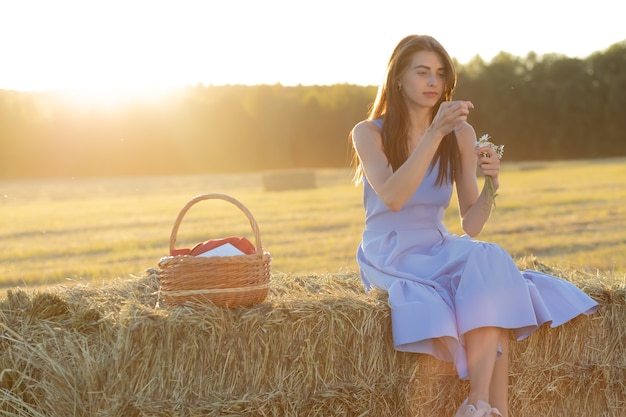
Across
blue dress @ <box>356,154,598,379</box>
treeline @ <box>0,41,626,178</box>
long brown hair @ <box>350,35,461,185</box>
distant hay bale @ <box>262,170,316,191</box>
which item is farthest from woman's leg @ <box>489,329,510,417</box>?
treeline @ <box>0,41,626,178</box>

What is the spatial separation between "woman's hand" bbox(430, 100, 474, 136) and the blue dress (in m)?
0.56

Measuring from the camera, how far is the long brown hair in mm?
4281

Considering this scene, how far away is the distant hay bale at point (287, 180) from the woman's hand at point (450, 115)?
62.6 ft

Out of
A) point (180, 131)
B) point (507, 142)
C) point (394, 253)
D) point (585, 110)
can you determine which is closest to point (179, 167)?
point (180, 131)

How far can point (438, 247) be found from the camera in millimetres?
4367

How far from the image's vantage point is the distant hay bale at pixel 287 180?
22969 mm

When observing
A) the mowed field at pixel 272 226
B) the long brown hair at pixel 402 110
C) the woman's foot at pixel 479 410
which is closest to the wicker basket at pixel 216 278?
the long brown hair at pixel 402 110

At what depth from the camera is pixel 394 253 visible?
4.32 m

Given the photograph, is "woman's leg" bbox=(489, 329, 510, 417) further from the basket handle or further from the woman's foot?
the basket handle

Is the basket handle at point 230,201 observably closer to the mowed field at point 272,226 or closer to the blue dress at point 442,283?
the blue dress at point 442,283

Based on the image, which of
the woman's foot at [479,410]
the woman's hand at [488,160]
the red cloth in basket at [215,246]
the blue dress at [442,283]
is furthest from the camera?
the woman's hand at [488,160]

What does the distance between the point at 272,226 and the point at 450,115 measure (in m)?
10.1

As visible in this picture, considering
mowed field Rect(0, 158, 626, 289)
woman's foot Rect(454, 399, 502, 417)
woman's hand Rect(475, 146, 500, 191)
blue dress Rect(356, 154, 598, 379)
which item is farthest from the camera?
mowed field Rect(0, 158, 626, 289)

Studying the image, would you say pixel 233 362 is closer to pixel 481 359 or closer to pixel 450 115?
pixel 481 359
